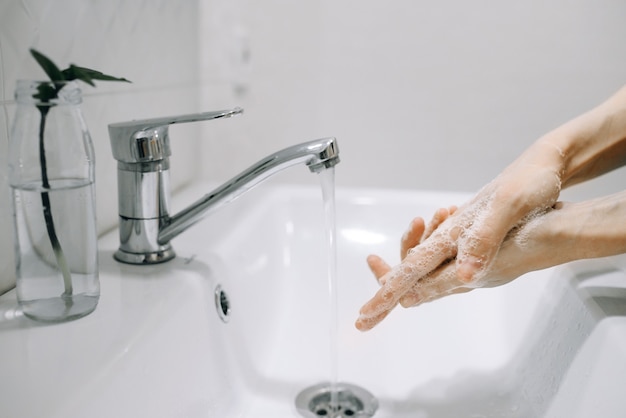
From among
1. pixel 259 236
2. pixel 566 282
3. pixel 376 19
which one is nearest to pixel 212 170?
pixel 259 236

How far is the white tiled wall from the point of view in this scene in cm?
91

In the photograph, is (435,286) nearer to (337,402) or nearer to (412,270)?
(412,270)

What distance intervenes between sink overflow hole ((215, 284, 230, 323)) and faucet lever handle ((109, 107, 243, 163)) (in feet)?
0.50

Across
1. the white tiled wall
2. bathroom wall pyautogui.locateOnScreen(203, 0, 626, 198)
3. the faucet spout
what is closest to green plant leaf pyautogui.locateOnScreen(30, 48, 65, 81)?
the faucet spout

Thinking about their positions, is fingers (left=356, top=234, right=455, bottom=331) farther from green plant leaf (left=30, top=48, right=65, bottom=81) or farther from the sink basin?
green plant leaf (left=30, top=48, right=65, bottom=81)

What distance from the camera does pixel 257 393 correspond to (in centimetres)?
58

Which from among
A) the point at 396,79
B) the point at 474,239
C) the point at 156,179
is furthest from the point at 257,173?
the point at 396,79

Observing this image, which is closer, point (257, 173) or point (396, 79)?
point (257, 173)

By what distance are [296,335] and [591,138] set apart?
39cm

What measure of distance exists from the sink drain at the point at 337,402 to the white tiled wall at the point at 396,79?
0.41 m

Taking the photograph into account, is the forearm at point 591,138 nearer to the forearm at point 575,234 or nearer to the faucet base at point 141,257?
the forearm at point 575,234

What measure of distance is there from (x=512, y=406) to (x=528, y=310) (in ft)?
0.42

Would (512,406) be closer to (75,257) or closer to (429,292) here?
(429,292)

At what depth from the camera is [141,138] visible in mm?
509
